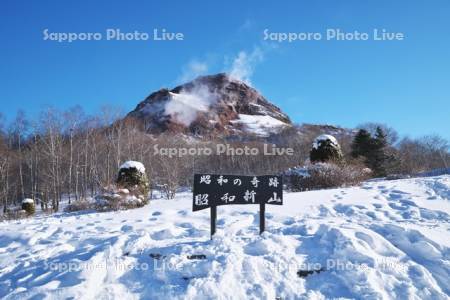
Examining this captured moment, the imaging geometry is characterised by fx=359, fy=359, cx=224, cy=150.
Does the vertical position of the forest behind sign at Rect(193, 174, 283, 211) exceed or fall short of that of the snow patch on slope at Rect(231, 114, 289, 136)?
it falls short

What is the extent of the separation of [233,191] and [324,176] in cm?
665

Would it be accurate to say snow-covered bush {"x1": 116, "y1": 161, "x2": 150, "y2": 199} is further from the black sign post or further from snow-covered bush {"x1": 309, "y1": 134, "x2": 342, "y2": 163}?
snow-covered bush {"x1": 309, "y1": 134, "x2": 342, "y2": 163}

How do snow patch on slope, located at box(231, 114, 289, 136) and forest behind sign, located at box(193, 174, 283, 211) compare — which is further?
snow patch on slope, located at box(231, 114, 289, 136)

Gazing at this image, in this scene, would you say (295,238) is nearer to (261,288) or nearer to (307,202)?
(261,288)

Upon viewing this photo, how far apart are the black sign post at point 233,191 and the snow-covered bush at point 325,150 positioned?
7943 mm

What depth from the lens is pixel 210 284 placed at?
14.5ft

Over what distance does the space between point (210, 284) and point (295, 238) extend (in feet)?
6.34

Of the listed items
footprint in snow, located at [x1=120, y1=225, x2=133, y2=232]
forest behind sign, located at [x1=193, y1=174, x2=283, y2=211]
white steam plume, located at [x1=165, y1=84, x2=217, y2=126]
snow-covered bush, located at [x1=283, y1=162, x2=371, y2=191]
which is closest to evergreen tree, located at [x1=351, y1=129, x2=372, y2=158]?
snow-covered bush, located at [x1=283, y1=162, x2=371, y2=191]

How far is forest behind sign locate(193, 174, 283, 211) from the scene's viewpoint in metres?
6.07

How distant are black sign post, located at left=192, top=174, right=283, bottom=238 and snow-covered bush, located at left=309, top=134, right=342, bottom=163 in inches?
313

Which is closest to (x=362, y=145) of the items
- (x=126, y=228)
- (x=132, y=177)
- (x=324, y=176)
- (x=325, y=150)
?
(x=325, y=150)

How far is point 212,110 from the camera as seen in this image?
99.3 metres

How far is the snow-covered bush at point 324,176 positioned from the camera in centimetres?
1202

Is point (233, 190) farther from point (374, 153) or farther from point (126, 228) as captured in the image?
point (374, 153)
